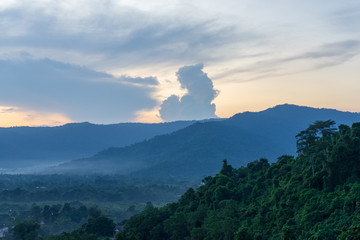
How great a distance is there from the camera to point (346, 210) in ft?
105

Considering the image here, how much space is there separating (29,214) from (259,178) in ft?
253

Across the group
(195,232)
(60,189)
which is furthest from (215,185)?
(60,189)

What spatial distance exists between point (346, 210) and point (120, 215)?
88.4 metres

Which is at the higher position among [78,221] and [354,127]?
[354,127]

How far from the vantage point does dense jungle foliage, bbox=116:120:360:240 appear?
33.2 m

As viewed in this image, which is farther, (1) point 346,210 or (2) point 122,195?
(2) point 122,195

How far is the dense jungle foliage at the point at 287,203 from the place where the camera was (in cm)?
3315

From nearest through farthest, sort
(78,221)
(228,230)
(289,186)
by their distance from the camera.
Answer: (228,230), (289,186), (78,221)

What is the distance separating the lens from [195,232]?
44.9 metres

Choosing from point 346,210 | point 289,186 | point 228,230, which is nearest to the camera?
point 346,210

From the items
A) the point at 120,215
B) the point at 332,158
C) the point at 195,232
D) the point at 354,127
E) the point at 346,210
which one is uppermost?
the point at 354,127

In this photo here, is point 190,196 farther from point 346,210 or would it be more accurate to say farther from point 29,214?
point 29,214

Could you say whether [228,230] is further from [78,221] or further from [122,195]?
[122,195]

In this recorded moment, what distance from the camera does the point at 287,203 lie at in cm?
4075
